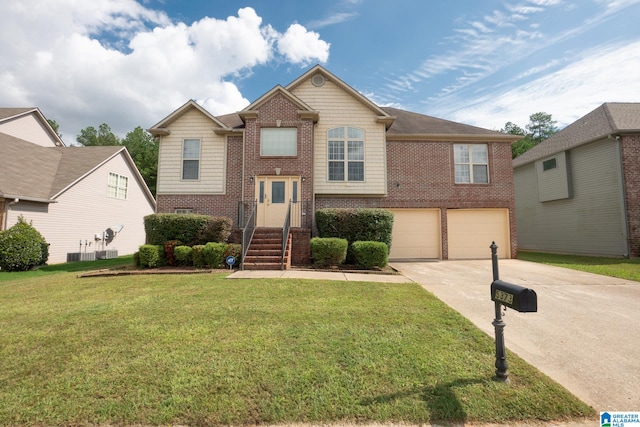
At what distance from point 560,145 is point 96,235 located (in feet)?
86.3

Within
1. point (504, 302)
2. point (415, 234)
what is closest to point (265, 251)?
point (415, 234)

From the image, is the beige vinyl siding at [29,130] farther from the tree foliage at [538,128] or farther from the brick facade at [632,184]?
the tree foliage at [538,128]

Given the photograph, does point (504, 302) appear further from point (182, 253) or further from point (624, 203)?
point (624, 203)

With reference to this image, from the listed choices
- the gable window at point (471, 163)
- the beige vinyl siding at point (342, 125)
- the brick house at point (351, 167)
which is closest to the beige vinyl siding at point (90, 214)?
the brick house at point (351, 167)

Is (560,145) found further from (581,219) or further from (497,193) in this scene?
(497,193)

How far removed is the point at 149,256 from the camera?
9109mm

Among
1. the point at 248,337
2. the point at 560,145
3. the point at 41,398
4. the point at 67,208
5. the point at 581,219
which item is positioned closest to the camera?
the point at 41,398

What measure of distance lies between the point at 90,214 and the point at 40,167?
3164 mm

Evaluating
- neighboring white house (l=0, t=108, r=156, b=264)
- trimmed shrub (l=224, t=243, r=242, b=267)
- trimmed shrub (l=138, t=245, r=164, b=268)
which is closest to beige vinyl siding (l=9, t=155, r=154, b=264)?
neighboring white house (l=0, t=108, r=156, b=264)

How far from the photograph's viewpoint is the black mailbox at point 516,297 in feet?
7.70

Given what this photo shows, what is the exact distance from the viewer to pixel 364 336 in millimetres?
3699

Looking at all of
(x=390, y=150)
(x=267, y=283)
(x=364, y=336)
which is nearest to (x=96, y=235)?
(x=267, y=283)

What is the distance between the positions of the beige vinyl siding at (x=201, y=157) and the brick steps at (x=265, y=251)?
3.48 meters

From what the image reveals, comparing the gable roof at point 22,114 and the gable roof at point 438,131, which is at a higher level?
the gable roof at point 22,114
